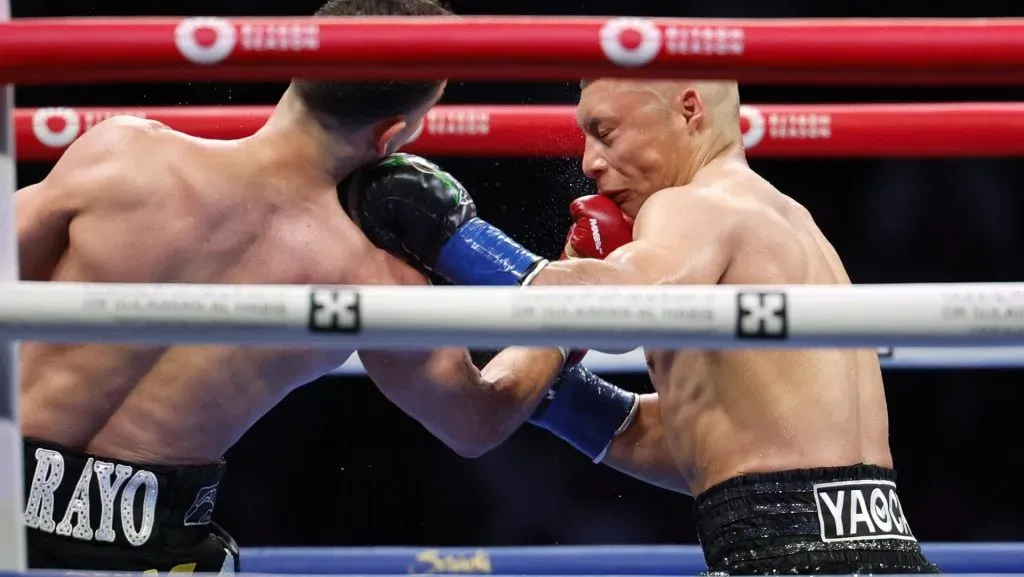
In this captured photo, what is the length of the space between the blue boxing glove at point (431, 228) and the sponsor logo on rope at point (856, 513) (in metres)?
0.45

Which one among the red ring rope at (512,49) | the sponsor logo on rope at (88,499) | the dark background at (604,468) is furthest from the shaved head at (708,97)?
the dark background at (604,468)

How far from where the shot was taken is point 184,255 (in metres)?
1.40

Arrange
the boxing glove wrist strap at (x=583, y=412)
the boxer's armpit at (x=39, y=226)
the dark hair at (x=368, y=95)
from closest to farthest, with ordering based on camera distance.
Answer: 1. the boxer's armpit at (x=39, y=226)
2. the dark hair at (x=368, y=95)
3. the boxing glove wrist strap at (x=583, y=412)

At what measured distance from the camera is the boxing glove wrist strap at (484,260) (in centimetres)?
147

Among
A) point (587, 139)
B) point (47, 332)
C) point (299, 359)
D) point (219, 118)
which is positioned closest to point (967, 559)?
point (587, 139)

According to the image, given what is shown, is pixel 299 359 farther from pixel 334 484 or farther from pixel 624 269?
pixel 334 484

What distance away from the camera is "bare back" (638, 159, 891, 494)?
1.46 meters

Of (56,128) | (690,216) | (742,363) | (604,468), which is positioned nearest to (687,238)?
(690,216)

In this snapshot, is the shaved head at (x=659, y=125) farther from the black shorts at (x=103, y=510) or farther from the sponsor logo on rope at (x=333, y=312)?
the sponsor logo on rope at (x=333, y=312)

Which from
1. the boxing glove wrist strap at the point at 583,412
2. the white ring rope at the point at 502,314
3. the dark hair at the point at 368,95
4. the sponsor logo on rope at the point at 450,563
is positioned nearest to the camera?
the white ring rope at the point at 502,314

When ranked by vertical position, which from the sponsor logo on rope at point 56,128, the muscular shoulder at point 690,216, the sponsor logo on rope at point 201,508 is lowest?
the sponsor logo on rope at point 201,508

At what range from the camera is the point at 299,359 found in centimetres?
149

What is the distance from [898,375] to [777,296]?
9.20 feet

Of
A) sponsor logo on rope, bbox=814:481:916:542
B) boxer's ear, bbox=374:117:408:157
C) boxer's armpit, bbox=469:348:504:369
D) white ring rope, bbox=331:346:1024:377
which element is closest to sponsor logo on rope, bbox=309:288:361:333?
boxer's ear, bbox=374:117:408:157
